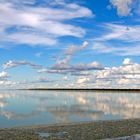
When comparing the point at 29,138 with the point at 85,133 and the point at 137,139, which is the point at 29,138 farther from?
the point at 137,139

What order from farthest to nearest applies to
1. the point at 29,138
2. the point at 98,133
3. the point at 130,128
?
1. the point at 130,128
2. the point at 98,133
3. the point at 29,138

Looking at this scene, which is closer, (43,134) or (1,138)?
(1,138)

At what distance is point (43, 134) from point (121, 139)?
15744 millimetres

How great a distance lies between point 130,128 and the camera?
1384 inches

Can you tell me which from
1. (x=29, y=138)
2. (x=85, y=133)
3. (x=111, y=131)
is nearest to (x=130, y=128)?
(x=111, y=131)

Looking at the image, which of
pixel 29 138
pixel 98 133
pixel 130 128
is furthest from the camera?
pixel 130 128

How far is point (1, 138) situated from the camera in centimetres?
2988

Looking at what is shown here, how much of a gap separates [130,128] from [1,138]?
39.1ft

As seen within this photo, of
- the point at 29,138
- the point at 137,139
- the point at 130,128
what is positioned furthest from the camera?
the point at 130,128

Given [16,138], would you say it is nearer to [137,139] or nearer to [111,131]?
[111,131]

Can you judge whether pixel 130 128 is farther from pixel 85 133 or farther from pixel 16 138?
pixel 16 138

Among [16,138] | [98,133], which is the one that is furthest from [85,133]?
[16,138]

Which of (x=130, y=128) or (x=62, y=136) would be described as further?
Result: (x=130, y=128)

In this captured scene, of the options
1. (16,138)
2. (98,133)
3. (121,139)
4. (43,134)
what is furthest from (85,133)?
(121,139)
